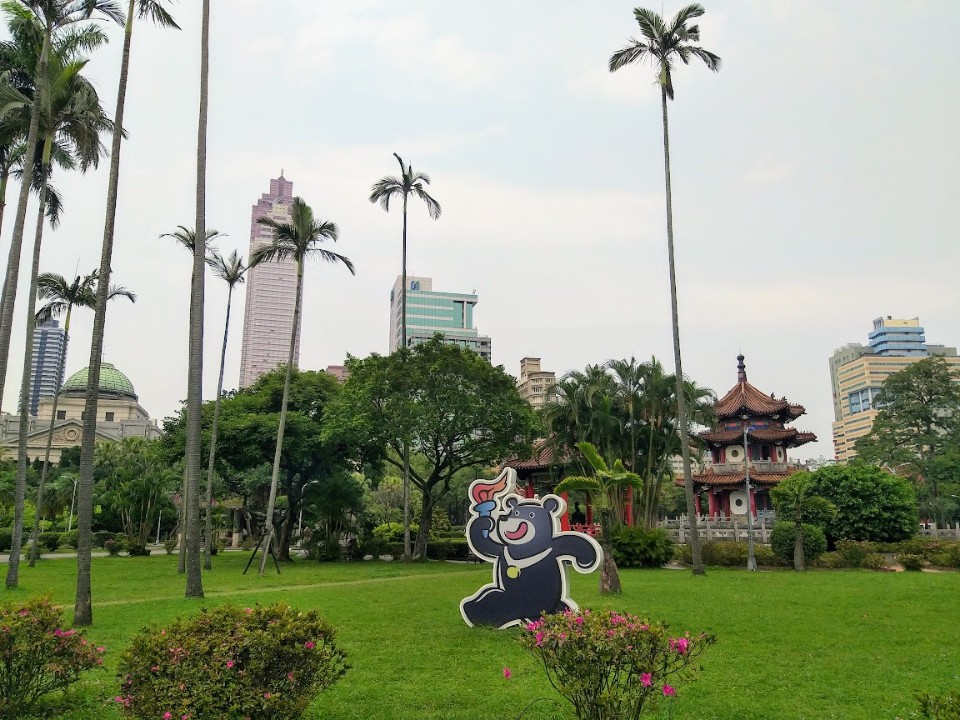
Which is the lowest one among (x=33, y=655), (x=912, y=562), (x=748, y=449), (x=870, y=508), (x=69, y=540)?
(x=69, y=540)

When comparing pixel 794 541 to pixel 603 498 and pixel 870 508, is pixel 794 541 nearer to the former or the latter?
pixel 870 508

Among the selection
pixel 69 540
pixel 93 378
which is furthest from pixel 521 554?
pixel 69 540

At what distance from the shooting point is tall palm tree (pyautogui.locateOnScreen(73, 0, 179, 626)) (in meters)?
13.5

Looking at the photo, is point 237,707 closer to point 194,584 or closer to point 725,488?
point 194,584

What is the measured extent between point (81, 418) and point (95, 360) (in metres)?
75.7

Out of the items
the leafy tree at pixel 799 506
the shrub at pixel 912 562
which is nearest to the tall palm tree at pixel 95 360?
the leafy tree at pixel 799 506

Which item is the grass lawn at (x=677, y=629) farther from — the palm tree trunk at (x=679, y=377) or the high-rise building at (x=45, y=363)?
the high-rise building at (x=45, y=363)

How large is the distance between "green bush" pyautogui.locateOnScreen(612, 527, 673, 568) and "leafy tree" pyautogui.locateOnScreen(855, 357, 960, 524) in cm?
2263

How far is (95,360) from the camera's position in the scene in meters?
14.7

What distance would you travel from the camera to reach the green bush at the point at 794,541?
25984 mm

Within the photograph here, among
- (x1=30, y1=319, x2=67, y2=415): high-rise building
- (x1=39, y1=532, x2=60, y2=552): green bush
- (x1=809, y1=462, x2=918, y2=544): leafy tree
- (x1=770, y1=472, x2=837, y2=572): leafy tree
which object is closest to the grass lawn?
(x1=770, y1=472, x2=837, y2=572): leafy tree

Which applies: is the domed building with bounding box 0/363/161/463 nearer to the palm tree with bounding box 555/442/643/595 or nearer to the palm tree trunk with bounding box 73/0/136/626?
the palm tree trunk with bounding box 73/0/136/626

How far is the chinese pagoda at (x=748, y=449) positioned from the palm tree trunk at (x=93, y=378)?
105ft

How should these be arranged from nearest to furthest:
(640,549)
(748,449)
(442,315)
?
1. (640,549)
2. (748,449)
3. (442,315)
